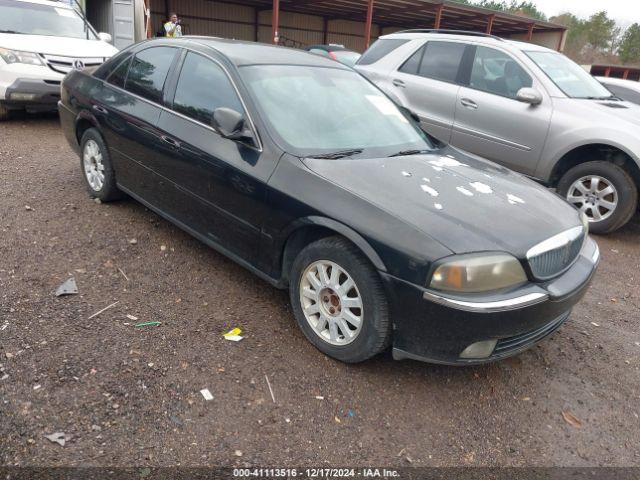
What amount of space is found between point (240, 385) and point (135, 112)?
2424 millimetres

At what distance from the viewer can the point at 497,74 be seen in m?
5.64

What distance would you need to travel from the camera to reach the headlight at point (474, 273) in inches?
90.1

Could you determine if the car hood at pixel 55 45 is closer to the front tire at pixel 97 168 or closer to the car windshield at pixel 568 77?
the front tire at pixel 97 168

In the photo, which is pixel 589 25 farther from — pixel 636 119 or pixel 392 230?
pixel 392 230

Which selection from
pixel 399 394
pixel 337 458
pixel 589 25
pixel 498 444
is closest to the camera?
pixel 337 458

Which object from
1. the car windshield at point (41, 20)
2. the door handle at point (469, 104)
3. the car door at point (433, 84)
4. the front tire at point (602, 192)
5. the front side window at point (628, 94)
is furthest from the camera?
the front side window at point (628, 94)

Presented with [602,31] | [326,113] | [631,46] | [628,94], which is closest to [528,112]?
[326,113]

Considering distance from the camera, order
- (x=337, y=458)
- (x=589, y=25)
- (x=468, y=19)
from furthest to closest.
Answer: (x=589, y=25) < (x=468, y=19) < (x=337, y=458)

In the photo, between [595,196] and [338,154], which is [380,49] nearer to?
[595,196]

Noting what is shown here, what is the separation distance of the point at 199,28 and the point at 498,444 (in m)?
24.7

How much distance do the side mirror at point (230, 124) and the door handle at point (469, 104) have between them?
138 inches

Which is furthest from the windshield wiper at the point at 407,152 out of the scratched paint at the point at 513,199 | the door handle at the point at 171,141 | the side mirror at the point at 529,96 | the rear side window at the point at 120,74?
the rear side window at the point at 120,74

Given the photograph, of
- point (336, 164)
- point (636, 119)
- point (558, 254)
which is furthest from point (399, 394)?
point (636, 119)

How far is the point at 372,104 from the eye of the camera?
3695mm
